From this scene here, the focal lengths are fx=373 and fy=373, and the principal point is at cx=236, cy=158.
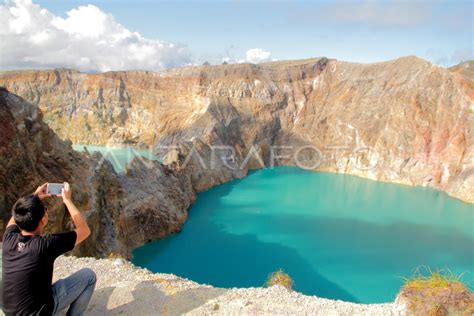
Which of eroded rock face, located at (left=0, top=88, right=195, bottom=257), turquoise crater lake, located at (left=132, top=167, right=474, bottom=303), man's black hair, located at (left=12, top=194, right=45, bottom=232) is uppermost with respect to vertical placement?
man's black hair, located at (left=12, top=194, right=45, bottom=232)

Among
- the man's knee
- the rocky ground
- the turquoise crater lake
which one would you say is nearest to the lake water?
the turquoise crater lake

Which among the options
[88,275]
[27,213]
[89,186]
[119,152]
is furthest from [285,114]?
[27,213]

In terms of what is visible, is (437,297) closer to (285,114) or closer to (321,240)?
(321,240)

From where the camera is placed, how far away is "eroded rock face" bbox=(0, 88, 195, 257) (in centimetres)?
1186

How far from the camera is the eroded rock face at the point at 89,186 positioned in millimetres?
11859

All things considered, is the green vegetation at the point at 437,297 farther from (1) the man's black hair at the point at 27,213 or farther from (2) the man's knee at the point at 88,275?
(1) the man's black hair at the point at 27,213

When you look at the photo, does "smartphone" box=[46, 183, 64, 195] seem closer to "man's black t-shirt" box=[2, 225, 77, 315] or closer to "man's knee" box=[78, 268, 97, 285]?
"man's black t-shirt" box=[2, 225, 77, 315]

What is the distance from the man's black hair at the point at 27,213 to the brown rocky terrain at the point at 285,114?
1017 inches

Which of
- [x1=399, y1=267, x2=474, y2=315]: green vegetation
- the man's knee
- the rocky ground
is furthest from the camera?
the rocky ground

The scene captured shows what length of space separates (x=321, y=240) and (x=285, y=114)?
31.5 m

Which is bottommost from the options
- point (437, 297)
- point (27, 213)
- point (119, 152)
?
point (119, 152)

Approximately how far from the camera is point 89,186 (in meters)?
15.6

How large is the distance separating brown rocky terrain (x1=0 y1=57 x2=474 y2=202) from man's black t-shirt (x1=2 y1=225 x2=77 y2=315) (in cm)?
2575

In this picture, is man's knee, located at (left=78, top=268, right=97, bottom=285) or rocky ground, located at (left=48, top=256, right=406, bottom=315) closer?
man's knee, located at (left=78, top=268, right=97, bottom=285)
